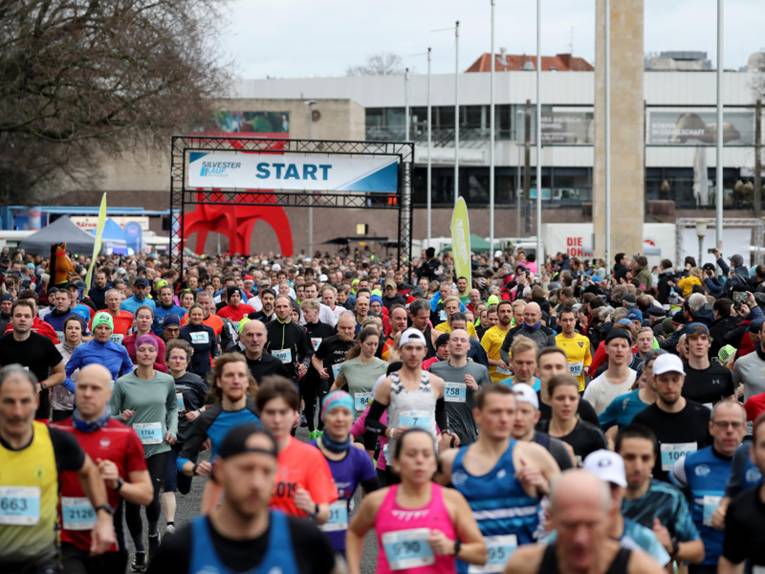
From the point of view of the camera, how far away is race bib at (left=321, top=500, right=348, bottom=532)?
7539mm

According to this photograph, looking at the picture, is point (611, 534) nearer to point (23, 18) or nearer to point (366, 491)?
point (366, 491)

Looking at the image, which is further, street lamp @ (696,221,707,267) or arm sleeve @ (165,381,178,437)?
street lamp @ (696,221,707,267)

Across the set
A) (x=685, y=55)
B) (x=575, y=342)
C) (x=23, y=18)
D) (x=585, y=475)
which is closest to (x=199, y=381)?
(x=575, y=342)

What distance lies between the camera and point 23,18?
32.6 metres

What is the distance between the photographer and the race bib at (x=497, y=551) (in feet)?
21.9

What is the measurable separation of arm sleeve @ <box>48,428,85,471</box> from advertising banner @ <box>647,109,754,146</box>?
75.8 m

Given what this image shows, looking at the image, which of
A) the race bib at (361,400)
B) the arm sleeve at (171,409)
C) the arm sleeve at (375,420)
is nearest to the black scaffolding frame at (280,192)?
the race bib at (361,400)

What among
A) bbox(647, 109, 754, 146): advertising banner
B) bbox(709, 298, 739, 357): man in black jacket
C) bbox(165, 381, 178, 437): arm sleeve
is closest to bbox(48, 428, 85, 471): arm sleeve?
bbox(165, 381, 178, 437): arm sleeve

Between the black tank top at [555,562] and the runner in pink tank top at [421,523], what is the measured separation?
1.52m

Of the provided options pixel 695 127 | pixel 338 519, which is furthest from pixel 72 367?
pixel 695 127

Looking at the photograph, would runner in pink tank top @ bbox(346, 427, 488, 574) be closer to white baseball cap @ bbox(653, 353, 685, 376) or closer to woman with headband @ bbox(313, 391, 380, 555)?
woman with headband @ bbox(313, 391, 380, 555)

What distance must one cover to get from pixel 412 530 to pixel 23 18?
92.4ft

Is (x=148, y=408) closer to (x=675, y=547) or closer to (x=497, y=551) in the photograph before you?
(x=497, y=551)

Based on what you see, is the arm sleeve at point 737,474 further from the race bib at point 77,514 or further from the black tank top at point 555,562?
the race bib at point 77,514
